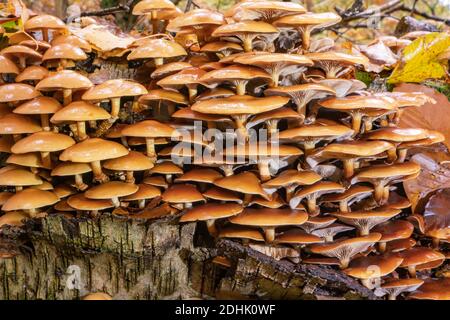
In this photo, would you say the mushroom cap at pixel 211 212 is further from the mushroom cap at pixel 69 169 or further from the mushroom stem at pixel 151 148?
the mushroom cap at pixel 69 169

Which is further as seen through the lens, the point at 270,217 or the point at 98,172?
the point at 98,172

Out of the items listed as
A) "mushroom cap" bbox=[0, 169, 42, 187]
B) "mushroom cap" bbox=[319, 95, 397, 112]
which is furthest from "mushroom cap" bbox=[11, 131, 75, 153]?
"mushroom cap" bbox=[319, 95, 397, 112]

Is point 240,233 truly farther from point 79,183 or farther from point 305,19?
point 305,19

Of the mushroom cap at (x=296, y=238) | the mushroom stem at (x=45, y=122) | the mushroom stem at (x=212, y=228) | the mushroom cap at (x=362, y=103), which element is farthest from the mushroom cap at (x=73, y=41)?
the mushroom cap at (x=296, y=238)

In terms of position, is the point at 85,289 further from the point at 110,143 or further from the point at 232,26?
the point at 232,26

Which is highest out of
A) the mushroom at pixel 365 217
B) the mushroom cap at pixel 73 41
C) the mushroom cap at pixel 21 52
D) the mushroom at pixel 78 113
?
the mushroom cap at pixel 73 41

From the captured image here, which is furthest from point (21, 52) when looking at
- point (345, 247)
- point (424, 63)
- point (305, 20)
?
point (424, 63)
